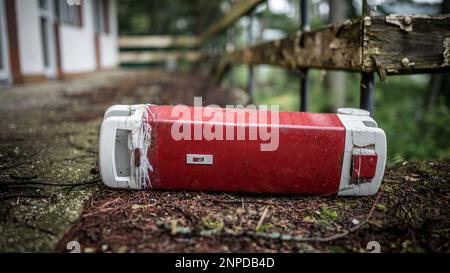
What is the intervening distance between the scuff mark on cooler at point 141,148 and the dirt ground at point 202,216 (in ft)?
0.26

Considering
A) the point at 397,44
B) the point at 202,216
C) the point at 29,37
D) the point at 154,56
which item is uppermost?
the point at 154,56

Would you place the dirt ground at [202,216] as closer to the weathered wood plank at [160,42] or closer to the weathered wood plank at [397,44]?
the weathered wood plank at [397,44]

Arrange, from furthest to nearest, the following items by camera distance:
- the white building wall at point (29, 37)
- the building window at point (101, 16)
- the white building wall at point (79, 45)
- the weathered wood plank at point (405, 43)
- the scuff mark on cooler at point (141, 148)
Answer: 1. the building window at point (101, 16)
2. the white building wall at point (79, 45)
3. the white building wall at point (29, 37)
4. the weathered wood plank at point (405, 43)
5. the scuff mark on cooler at point (141, 148)

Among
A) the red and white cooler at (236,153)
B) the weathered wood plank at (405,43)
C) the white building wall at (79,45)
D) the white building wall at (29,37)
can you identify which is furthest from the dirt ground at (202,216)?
the white building wall at (79,45)

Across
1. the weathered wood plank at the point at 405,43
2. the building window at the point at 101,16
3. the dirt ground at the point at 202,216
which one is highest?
the building window at the point at 101,16

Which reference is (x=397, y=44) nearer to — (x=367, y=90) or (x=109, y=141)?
(x=367, y=90)

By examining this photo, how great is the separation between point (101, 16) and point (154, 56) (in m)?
2.62

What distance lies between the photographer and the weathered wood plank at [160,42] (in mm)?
12711

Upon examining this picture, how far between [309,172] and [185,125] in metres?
0.48

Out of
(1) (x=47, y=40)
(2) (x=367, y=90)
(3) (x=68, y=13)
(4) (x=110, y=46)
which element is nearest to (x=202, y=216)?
(2) (x=367, y=90)

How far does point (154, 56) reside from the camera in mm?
13750
